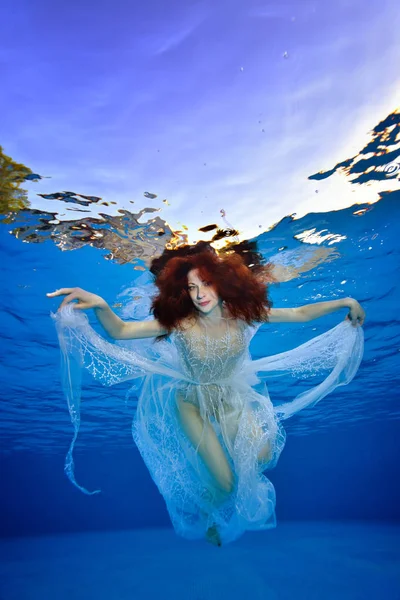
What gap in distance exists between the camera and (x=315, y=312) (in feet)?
22.7

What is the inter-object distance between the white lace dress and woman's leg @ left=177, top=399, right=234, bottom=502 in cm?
10

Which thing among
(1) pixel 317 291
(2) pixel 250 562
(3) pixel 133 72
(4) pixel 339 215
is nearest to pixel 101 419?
(2) pixel 250 562

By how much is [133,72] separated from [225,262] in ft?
10.6

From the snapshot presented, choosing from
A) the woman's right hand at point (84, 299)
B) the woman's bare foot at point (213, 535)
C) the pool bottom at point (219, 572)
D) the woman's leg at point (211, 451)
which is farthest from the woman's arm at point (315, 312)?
the pool bottom at point (219, 572)

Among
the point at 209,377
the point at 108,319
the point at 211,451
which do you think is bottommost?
the point at 211,451

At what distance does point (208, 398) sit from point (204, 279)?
85.4 inches

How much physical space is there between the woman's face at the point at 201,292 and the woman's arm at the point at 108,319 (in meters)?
0.71

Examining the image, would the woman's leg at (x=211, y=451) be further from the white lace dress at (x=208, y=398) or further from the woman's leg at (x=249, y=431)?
the woman's leg at (x=249, y=431)

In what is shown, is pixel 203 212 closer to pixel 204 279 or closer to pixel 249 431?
pixel 204 279

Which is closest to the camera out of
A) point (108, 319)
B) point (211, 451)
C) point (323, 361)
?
point (108, 319)

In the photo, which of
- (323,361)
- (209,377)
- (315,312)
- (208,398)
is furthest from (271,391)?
(315,312)

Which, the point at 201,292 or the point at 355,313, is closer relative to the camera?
the point at 201,292

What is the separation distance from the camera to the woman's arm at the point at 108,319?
5715 mm

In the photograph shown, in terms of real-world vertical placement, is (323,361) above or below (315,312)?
below
